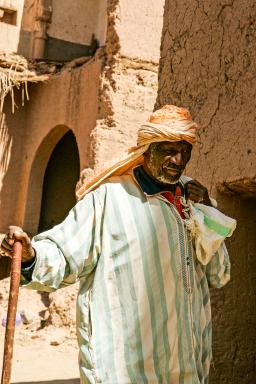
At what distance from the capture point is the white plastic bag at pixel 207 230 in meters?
2.47

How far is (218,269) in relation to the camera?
2.54 metres

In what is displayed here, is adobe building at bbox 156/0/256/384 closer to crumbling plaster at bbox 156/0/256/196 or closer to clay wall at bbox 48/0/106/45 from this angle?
crumbling plaster at bbox 156/0/256/196

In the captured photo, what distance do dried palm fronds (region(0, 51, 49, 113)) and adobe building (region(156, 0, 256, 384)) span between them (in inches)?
256

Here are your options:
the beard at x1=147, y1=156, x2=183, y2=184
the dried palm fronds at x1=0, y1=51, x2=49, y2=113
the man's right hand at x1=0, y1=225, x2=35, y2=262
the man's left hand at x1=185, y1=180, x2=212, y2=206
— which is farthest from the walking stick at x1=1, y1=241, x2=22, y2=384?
the dried palm fronds at x1=0, y1=51, x2=49, y2=113

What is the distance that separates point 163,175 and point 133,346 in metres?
0.68

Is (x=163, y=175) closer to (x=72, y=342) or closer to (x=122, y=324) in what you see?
(x=122, y=324)

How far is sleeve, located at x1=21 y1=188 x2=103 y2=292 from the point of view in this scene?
227cm

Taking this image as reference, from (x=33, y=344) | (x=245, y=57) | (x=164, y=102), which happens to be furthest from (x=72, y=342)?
(x=245, y=57)

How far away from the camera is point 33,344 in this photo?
7305mm

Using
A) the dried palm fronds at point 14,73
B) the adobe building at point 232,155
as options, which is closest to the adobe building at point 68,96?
the dried palm fronds at point 14,73

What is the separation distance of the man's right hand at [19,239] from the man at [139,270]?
17mm

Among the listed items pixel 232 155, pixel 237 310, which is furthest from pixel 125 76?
pixel 237 310

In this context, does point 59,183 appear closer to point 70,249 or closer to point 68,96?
point 68,96

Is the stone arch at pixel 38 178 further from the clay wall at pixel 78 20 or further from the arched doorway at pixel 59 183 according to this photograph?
the clay wall at pixel 78 20
